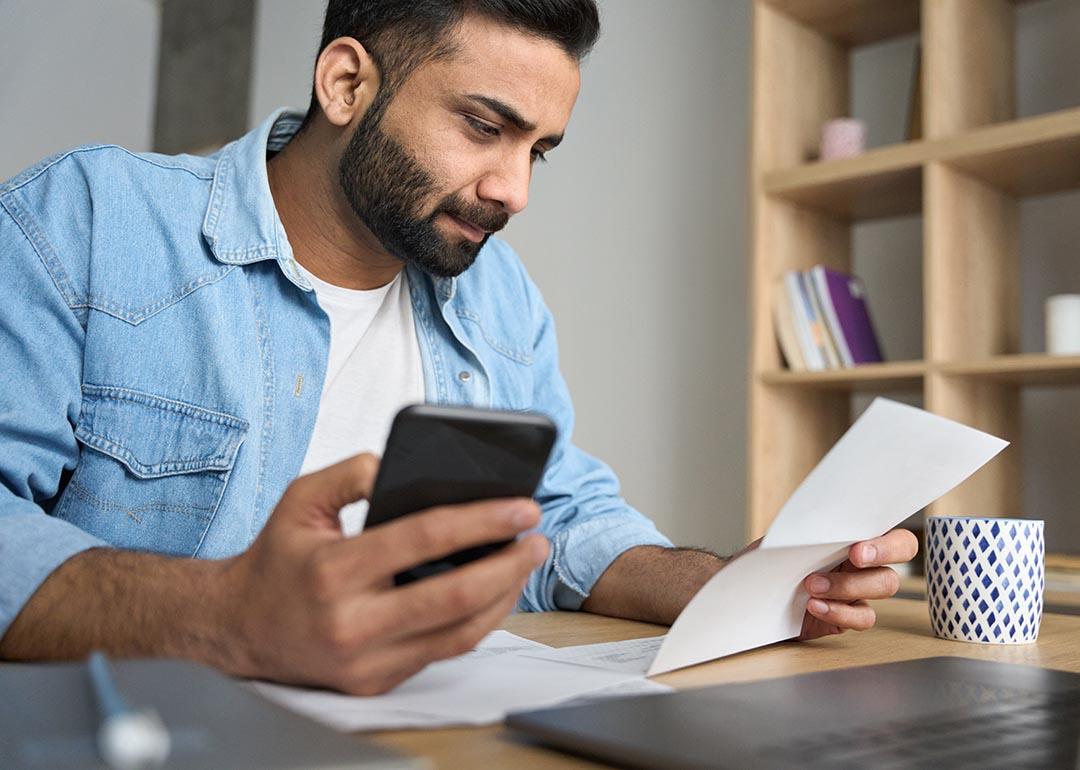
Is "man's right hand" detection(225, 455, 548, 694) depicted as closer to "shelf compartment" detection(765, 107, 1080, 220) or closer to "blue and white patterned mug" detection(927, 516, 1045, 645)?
"blue and white patterned mug" detection(927, 516, 1045, 645)

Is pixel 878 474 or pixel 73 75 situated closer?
pixel 878 474

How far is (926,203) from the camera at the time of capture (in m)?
1.99

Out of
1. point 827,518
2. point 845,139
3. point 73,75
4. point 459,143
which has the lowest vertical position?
point 827,518

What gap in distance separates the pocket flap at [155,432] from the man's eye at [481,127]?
0.48m

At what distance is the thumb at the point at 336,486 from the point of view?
1.77ft

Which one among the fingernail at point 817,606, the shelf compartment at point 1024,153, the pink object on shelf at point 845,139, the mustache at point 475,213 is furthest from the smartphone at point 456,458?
the pink object on shelf at point 845,139

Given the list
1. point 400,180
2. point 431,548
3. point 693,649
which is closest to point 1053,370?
point 400,180

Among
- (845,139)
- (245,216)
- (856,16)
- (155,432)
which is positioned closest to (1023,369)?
(845,139)

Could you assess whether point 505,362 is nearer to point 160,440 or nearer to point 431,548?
point 160,440

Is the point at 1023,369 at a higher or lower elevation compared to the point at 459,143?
lower

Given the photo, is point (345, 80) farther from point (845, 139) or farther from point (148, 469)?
point (845, 139)

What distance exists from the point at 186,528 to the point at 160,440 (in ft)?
0.33

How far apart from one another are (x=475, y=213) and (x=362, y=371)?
0.83 feet

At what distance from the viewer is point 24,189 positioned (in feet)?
3.36
